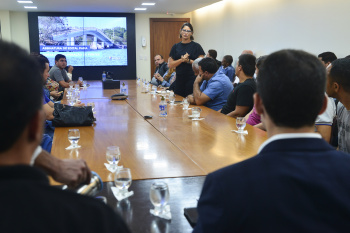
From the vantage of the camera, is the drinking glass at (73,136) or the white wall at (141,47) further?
the white wall at (141,47)

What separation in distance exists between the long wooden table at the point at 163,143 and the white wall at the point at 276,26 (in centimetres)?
325

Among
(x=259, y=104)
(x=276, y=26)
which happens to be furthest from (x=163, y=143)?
(x=276, y=26)

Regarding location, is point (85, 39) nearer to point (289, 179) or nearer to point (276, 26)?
point (276, 26)

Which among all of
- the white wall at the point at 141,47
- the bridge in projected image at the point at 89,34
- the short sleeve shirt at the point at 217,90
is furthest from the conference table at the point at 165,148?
the white wall at the point at 141,47

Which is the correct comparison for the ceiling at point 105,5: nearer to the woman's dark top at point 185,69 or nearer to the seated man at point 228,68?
the seated man at point 228,68

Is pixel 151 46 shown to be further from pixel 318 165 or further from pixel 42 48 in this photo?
pixel 318 165

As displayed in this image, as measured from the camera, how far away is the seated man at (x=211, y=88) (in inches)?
175

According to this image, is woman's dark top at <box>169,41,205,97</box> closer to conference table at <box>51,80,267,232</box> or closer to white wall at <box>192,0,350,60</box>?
conference table at <box>51,80,267,232</box>

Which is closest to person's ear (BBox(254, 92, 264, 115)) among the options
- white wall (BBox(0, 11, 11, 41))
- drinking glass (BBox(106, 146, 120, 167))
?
drinking glass (BBox(106, 146, 120, 167))

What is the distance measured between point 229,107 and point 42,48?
914 centimetres

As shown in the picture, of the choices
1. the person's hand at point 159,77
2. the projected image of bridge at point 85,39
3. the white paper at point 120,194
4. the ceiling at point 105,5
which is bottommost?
Answer: the white paper at point 120,194

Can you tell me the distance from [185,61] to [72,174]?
4.47 metres

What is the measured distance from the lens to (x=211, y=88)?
4.46 m

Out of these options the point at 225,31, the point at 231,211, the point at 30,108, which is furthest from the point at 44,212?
the point at 225,31
